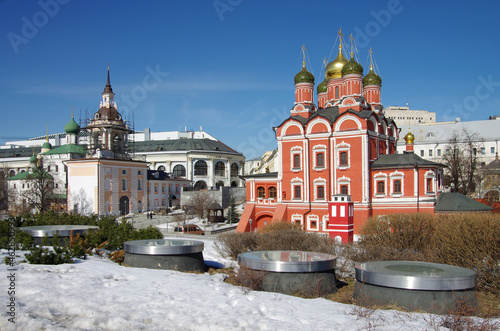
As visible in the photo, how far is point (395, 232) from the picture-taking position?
20.1 meters

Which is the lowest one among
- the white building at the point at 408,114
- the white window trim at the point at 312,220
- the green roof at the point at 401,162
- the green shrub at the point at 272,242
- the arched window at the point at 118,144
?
the white window trim at the point at 312,220

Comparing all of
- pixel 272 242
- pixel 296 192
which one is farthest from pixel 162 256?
pixel 296 192

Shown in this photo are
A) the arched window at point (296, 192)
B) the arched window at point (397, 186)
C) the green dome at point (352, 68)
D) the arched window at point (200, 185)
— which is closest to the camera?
the arched window at point (397, 186)

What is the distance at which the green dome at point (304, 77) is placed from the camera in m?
36.1

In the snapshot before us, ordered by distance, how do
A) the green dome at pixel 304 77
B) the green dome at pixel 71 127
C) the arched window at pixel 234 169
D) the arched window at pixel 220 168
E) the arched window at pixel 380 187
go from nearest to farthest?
the arched window at pixel 380 187 → the green dome at pixel 304 77 → the green dome at pixel 71 127 → the arched window at pixel 220 168 → the arched window at pixel 234 169

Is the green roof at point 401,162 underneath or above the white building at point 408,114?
underneath

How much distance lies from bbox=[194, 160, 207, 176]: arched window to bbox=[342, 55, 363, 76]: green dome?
36.5 meters

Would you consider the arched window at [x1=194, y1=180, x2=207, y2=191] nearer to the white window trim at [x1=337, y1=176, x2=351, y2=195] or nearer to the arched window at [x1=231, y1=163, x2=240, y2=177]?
the arched window at [x1=231, y1=163, x2=240, y2=177]

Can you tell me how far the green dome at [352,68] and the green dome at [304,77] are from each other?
2.86 meters

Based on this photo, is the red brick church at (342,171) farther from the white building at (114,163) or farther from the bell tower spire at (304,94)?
the white building at (114,163)

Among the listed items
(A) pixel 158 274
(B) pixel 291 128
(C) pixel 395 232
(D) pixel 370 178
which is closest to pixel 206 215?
(B) pixel 291 128

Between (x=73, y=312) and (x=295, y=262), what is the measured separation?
5406 millimetres

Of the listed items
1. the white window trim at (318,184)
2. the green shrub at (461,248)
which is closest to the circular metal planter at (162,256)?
the green shrub at (461,248)

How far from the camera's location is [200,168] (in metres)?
67.2
